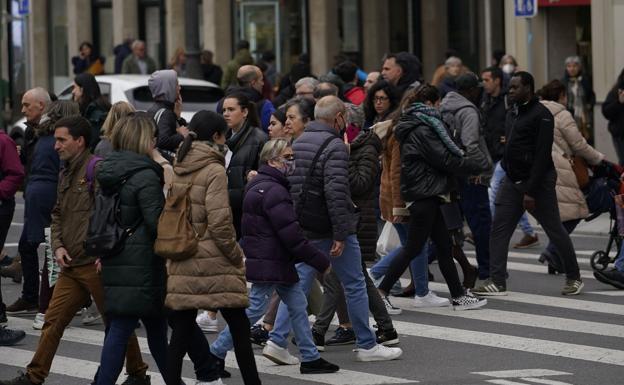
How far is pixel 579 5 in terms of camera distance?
85.7 feet

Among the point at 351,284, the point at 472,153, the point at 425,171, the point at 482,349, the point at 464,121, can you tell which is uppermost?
the point at 464,121

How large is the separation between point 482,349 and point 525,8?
1073cm

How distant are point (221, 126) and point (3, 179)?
10.6 feet

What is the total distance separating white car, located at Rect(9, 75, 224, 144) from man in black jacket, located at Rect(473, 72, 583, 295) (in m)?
10.2

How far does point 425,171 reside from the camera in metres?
12.9

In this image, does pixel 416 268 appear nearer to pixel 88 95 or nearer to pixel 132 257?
pixel 88 95

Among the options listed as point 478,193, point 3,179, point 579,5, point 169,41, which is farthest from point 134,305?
point 169,41

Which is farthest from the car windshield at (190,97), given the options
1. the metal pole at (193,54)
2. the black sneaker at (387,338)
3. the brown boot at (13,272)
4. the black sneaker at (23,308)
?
the black sneaker at (387,338)

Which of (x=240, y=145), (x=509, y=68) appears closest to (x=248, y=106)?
(x=240, y=145)

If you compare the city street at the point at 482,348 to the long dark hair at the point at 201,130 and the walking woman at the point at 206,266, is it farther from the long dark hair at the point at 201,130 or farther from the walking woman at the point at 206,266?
the long dark hair at the point at 201,130

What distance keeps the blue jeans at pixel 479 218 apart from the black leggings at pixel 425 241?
1.52m

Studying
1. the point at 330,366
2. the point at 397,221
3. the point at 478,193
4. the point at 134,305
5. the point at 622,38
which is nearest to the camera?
the point at 134,305

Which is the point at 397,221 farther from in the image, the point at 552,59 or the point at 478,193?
the point at 552,59

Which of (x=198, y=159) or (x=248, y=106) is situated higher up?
(x=248, y=106)
